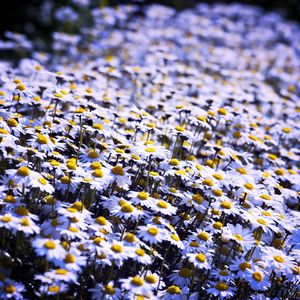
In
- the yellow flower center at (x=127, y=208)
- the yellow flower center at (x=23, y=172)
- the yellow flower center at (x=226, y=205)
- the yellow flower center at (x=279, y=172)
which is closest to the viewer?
the yellow flower center at (x=23, y=172)

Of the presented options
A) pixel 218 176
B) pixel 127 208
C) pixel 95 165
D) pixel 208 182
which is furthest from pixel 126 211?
pixel 218 176

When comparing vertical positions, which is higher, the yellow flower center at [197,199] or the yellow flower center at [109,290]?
the yellow flower center at [197,199]

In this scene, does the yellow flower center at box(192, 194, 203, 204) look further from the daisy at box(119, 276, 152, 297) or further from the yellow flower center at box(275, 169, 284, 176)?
the yellow flower center at box(275, 169, 284, 176)

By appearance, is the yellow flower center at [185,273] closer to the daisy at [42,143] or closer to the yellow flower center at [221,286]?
the yellow flower center at [221,286]

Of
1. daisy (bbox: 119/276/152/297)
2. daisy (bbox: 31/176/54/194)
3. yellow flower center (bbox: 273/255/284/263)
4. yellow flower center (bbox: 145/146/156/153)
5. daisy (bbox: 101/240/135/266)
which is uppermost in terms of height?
yellow flower center (bbox: 145/146/156/153)

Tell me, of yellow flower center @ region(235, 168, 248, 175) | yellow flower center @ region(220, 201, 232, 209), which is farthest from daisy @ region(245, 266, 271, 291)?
yellow flower center @ region(235, 168, 248, 175)

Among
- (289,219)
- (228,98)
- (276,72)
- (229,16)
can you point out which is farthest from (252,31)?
(289,219)

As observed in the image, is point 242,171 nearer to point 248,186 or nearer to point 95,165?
point 248,186

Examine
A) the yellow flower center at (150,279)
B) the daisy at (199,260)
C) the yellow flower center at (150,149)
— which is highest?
the yellow flower center at (150,149)

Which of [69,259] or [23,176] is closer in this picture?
[69,259]

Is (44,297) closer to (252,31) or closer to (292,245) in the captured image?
(292,245)

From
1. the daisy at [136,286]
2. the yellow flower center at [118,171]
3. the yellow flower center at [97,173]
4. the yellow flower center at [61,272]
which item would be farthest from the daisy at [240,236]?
the yellow flower center at [61,272]

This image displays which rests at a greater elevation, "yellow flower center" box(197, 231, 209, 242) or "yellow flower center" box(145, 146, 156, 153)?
"yellow flower center" box(145, 146, 156, 153)
